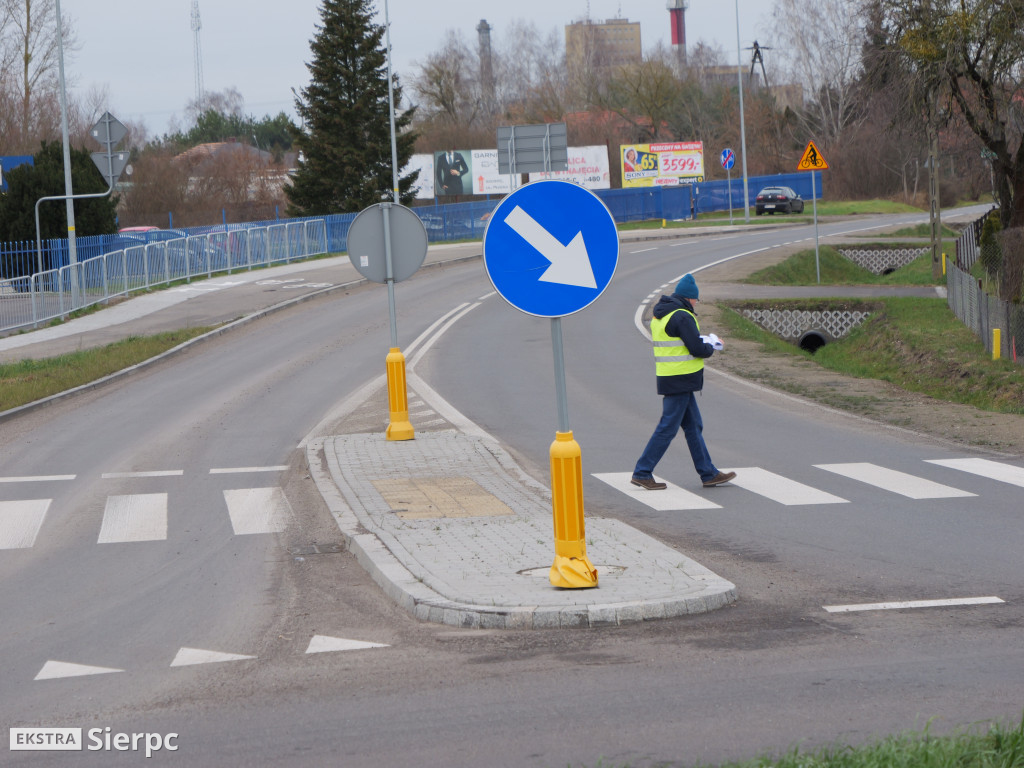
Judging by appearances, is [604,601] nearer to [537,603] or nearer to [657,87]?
[537,603]

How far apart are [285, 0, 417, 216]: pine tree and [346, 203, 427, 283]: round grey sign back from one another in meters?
45.9

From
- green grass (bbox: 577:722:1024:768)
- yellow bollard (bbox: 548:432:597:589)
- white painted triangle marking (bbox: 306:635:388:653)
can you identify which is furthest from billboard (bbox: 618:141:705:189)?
green grass (bbox: 577:722:1024:768)

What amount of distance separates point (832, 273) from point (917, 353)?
16794mm

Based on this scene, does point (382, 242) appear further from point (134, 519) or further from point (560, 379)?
point (560, 379)

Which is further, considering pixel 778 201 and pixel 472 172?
pixel 472 172

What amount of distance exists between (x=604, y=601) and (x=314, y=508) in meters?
4.47

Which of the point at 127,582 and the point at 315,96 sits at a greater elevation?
the point at 315,96

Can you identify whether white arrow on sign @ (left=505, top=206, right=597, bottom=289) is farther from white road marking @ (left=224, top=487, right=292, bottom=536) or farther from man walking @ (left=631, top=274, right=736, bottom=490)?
white road marking @ (left=224, top=487, right=292, bottom=536)

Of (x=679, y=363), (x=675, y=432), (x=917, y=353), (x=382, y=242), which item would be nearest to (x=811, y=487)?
A: (x=675, y=432)

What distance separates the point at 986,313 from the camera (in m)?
19.5

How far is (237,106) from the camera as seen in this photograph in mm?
119312

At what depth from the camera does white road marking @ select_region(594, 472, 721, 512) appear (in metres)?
9.98

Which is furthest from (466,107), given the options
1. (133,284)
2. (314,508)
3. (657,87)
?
(314,508)

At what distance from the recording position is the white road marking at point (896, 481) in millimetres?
10047
